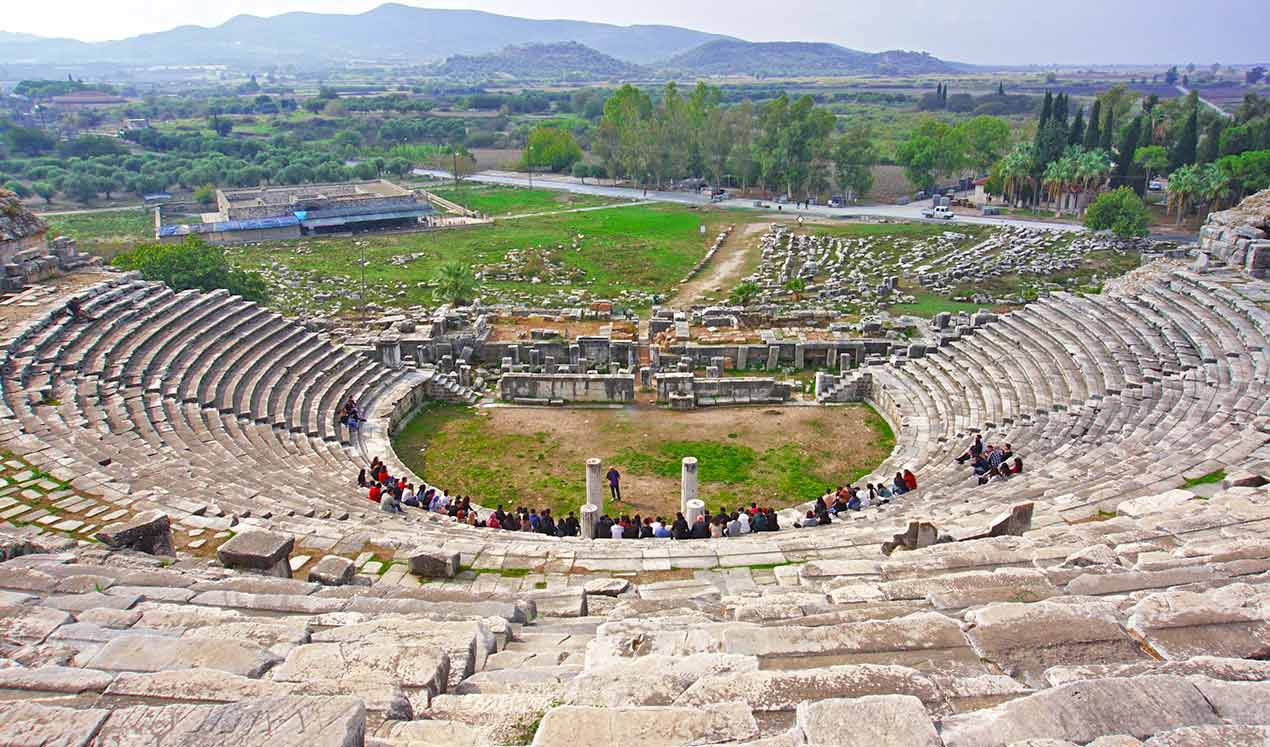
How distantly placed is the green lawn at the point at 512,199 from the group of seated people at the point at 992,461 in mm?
62099

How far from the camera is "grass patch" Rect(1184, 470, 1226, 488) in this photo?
14922 mm

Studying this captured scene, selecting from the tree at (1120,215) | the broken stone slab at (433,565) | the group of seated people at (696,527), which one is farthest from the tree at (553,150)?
the broken stone slab at (433,565)

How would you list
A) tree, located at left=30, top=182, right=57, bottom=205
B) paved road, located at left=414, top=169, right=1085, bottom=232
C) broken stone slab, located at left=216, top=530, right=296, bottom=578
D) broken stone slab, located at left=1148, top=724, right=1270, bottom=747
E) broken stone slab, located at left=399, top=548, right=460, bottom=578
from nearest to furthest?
broken stone slab, located at left=1148, top=724, right=1270, bottom=747 → broken stone slab, located at left=216, top=530, right=296, bottom=578 → broken stone slab, located at left=399, top=548, right=460, bottom=578 → paved road, located at left=414, top=169, right=1085, bottom=232 → tree, located at left=30, top=182, right=57, bottom=205

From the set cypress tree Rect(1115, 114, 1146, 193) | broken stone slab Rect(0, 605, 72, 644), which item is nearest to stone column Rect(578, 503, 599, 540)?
Answer: broken stone slab Rect(0, 605, 72, 644)

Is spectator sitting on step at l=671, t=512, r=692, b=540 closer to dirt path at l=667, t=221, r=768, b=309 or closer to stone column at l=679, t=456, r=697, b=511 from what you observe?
stone column at l=679, t=456, r=697, b=511

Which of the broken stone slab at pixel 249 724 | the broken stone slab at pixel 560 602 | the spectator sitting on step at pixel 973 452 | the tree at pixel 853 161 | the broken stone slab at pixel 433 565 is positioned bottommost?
the spectator sitting on step at pixel 973 452

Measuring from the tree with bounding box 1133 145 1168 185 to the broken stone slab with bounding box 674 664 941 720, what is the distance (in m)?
80.5

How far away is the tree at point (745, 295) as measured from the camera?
43531mm

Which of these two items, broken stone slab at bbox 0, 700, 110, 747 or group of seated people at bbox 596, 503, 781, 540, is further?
group of seated people at bbox 596, 503, 781, 540

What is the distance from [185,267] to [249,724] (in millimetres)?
39492

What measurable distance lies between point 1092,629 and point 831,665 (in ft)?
7.55

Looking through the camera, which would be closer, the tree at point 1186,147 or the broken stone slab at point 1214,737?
the broken stone slab at point 1214,737

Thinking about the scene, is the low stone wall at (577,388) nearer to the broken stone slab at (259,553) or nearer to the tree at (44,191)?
the broken stone slab at (259,553)

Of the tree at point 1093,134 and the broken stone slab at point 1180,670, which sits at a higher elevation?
the tree at point 1093,134
